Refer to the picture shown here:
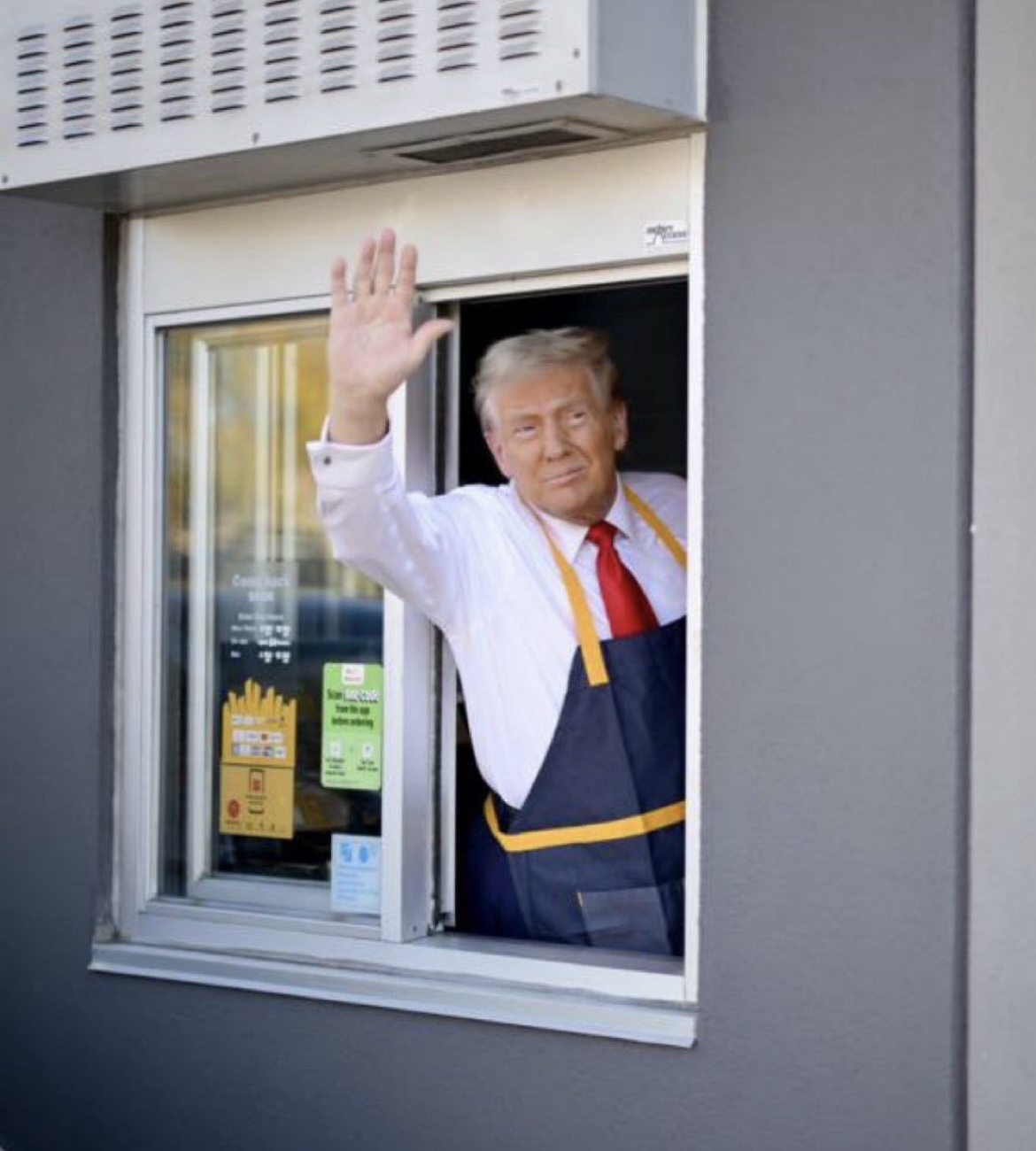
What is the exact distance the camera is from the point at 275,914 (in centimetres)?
542

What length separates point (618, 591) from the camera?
5133 mm

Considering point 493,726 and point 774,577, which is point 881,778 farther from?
point 493,726

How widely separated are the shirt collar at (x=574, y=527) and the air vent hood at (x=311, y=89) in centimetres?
87

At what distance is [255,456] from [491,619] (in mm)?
898

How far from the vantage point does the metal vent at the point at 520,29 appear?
434 cm

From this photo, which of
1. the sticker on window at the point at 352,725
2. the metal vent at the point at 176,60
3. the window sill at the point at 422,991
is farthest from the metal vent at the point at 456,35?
the window sill at the point at 422,991

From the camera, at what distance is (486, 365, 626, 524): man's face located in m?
5.18

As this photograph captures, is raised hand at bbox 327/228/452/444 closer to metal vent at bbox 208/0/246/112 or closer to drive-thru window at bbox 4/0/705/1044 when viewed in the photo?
drive-thru window at bbox 4/0/705/1044

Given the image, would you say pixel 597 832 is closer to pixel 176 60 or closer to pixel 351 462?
pixel 351 462

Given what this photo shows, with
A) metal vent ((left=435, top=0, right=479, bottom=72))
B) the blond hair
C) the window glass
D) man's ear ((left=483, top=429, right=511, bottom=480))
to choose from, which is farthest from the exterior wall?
the window glass

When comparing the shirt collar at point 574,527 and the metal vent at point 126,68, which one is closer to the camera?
the metal vent at point 126,68

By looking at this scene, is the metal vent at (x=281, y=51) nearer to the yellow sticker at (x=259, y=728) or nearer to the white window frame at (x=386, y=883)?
the white window frame at (x=386, y=883)

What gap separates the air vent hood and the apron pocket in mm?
1653

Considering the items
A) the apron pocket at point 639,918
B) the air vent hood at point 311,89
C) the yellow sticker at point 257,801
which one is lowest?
the apron pocket at point 639,918
